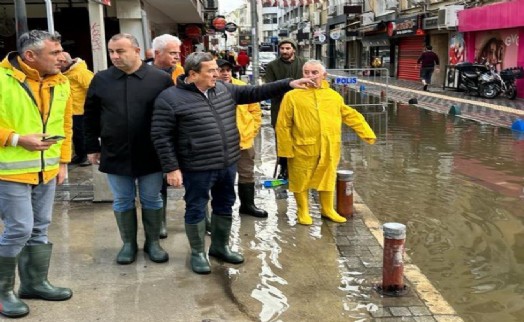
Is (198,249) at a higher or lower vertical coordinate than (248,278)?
higher

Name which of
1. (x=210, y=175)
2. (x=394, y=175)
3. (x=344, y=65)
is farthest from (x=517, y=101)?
(x=344, y=65)

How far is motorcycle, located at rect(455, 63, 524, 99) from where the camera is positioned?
17.0 meters

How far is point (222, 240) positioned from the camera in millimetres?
4633

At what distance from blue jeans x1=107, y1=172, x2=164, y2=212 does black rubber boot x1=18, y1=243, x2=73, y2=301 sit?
768 millimetres

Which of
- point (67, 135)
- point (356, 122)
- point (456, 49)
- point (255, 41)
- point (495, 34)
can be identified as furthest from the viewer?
point (456, 49)

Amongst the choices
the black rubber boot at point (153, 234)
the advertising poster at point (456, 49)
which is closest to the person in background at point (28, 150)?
the black rubber boot at point (153, 234)

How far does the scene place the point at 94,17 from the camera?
7.39m

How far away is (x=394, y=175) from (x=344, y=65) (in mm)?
36541

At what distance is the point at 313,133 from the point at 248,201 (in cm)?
111

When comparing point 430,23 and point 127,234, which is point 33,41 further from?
point 430,23

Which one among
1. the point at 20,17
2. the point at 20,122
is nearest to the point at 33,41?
the point at 20,122

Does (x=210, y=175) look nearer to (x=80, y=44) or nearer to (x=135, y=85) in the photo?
(x=135, y=85)

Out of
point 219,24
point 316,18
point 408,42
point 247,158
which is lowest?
point 247,158

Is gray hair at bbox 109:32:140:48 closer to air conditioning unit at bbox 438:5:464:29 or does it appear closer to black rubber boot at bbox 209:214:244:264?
black rubber boot at bbox 209:214:244:264
